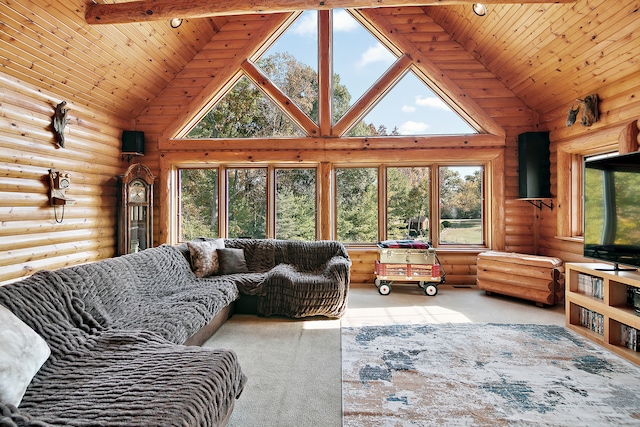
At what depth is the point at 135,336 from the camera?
2.02m

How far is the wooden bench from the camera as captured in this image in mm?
4023

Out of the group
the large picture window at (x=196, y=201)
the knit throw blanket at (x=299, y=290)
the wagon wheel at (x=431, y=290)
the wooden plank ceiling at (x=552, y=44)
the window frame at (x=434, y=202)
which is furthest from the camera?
the large picture window at (x=196, y=201)

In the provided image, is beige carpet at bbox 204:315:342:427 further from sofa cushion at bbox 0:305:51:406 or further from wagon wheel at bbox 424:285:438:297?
wagon wheel at bbox 424:285:438:297

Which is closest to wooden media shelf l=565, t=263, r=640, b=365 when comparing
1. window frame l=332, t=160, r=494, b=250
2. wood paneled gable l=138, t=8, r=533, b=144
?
window frame l=332, t=160, r=494, b=250

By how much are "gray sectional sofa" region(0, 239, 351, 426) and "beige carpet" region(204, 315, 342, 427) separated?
7.8 inches

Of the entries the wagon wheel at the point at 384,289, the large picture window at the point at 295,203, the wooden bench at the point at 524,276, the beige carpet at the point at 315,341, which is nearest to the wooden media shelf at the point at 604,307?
the beige carpet at the point at 315,341

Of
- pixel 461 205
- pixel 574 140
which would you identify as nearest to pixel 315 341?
pixel 461 205

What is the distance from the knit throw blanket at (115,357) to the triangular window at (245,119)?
323cm

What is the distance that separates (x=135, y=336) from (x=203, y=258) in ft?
6.39

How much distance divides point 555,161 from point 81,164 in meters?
6.58

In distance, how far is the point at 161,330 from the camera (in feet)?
7.25

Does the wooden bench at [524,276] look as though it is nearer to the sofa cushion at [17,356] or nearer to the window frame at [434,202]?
the window frame at [434,202]

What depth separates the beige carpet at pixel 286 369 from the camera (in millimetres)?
1946

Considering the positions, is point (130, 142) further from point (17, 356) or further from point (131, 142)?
point (17, 356)
